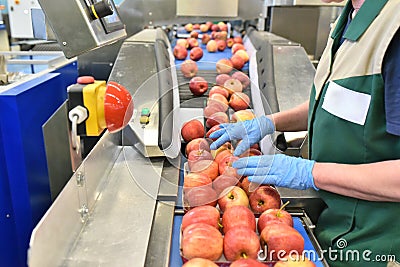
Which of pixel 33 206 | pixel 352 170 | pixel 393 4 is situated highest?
pixel 393 4

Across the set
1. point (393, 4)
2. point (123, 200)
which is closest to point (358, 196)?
point (393, 4)

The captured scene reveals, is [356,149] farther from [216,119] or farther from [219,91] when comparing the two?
[219,91]

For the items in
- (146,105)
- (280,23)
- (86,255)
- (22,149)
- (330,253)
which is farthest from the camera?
(280,23)

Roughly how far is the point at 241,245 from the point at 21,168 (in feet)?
4.07

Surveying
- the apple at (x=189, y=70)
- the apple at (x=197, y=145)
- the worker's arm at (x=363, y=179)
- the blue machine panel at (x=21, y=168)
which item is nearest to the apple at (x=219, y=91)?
the apple at (x=189, y=70)

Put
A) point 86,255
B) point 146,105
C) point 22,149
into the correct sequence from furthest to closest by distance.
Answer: point 22,149 → point 146,105 → point 86,255

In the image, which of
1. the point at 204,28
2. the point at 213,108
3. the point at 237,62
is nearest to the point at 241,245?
the point at 213,108

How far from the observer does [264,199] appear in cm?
110

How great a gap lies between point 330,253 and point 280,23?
187 centimetres

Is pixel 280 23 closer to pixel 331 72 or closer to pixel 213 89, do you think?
pixel 213 89

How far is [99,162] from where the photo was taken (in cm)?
119

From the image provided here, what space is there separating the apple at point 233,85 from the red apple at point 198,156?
21.1 inches

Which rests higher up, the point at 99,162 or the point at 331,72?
the point at 331,72

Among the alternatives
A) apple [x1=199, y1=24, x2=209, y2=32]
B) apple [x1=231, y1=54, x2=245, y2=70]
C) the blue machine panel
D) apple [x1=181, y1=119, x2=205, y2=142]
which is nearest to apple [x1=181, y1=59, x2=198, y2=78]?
apple [x1=231, y1=54, x2=245, y2=70]
